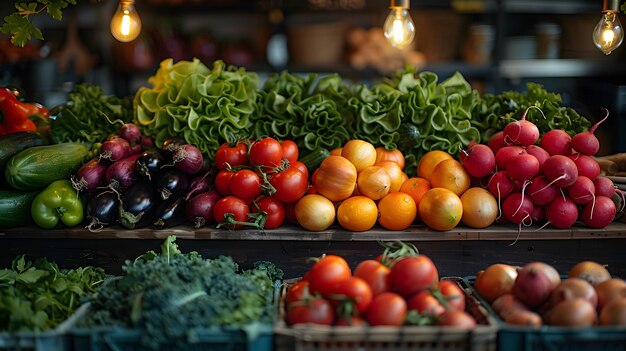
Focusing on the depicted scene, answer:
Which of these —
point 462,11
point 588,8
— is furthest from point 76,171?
point 588,8

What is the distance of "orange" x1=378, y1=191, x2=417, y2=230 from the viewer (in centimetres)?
276

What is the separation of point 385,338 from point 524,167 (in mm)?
1214

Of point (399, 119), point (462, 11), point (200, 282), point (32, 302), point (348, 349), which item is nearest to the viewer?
point (348, 349)

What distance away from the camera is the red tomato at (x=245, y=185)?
9.20 feet

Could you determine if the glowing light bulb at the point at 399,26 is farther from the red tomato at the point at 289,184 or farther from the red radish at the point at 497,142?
the red tomato at the point at 289,184

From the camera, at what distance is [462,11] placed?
20.2ft

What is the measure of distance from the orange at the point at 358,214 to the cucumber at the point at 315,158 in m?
0.31

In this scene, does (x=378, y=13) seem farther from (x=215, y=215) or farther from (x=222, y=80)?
(x=215, y=215)

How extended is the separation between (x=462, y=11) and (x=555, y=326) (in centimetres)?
469

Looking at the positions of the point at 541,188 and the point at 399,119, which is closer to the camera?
the point at 541,188

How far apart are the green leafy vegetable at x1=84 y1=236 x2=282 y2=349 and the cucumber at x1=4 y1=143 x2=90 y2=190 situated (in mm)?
945

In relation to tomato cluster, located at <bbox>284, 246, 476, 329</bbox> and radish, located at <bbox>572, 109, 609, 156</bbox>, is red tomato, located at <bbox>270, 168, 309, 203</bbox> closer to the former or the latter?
tomato cluster, located at <bbox>284, 246, 476, 329</bbox>

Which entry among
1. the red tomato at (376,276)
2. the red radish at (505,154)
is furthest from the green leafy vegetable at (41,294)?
the red radish at (505,154)

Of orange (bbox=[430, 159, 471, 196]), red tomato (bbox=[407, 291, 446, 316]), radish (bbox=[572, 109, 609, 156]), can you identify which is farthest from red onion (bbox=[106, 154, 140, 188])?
radish (bbox=[572, 109, 609, 156])
